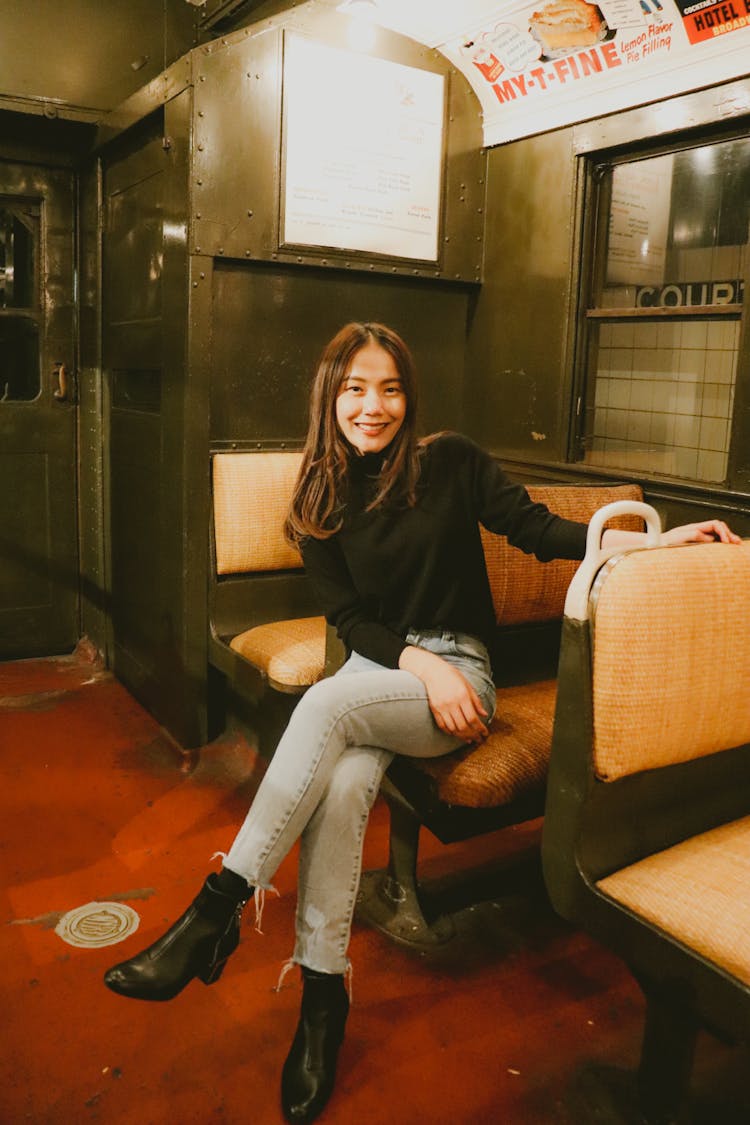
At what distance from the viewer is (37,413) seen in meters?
5.09

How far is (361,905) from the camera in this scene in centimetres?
291

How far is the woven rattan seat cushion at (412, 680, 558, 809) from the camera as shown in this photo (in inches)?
93.0

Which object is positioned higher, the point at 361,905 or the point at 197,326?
the point at 197,326

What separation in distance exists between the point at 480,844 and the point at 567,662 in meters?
1.71

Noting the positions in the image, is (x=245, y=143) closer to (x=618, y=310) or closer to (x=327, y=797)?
(x=618, y=310)

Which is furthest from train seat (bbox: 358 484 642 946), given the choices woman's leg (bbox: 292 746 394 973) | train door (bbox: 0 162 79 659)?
train door (bbox: 0 162 79 659)

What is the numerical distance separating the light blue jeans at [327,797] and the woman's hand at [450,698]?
0.14ft

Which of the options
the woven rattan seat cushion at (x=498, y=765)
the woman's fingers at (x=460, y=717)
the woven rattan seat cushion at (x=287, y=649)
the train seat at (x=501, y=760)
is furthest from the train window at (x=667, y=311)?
the woman's fingers at (x=460, y=717)

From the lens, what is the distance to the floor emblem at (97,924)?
2743mm

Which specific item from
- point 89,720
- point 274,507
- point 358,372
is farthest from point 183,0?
point 89,720

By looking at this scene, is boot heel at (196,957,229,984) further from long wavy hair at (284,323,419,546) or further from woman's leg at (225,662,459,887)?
long wavy hair at (284,323,419,546)

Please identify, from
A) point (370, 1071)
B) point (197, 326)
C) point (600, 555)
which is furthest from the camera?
point (197, 326)

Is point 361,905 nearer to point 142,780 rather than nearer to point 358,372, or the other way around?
point 142,780

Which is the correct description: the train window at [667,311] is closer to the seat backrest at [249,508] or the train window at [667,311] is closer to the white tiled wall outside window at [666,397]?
the white tiled wall outside window at [666,397]
